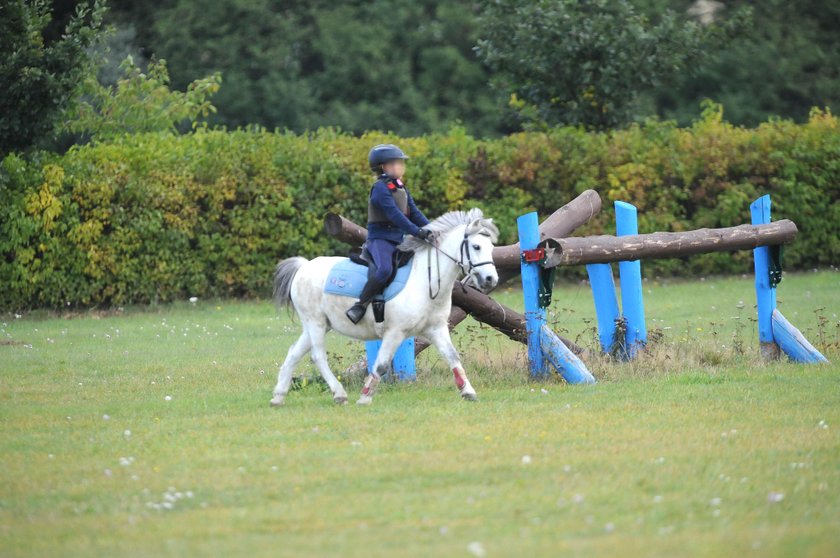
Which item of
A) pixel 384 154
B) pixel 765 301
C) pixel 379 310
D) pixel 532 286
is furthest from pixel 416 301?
pixel 765 301

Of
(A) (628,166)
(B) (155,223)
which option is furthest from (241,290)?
(A) (628,166)

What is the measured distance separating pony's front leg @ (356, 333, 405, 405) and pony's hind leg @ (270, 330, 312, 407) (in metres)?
0.74

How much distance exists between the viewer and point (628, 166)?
2316 centimetres

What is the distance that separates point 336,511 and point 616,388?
5206mm

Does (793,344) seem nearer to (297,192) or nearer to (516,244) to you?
(516,244)

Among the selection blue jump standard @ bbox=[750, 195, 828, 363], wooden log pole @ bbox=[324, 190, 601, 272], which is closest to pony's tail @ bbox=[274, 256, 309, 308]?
wooden log pole @ bbox=[324, 190, 601, 272]

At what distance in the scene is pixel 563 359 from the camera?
11961mm

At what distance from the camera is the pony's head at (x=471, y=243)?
1057 cm

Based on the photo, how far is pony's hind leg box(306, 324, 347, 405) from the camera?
11.1m

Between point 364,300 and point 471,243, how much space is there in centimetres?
115

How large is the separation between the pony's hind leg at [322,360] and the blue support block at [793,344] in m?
5.22

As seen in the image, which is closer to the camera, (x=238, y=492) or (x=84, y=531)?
(x=84, y=531)

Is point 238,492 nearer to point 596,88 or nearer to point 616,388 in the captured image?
point 616,388

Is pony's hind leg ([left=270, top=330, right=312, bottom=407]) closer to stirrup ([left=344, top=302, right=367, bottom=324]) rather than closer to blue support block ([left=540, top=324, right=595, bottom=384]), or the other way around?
stirrup ([left=344, top=302, right=367, bottom=324])
